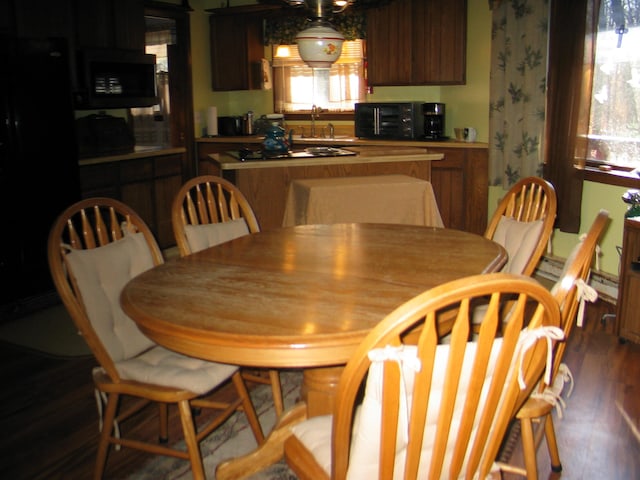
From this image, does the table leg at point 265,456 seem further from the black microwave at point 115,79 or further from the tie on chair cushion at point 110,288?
the black microwave at point 115,79

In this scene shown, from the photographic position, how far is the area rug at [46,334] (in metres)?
3.30

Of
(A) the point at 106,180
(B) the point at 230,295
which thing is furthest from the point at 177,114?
(B) the point at 230,295

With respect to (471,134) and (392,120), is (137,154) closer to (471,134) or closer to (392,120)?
(392,120)

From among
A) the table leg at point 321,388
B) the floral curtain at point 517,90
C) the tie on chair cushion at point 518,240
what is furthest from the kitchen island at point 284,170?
the table leg at point 321,388

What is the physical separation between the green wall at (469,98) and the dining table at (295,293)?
1.94m

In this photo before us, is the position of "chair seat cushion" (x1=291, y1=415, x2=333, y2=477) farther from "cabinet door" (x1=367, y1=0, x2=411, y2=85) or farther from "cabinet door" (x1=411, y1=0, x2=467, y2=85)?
"cabinet door" (x1=367, y1=0, x2=411, y2=85)

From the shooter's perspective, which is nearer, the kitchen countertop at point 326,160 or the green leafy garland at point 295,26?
the kitchen countertop at point 326,160

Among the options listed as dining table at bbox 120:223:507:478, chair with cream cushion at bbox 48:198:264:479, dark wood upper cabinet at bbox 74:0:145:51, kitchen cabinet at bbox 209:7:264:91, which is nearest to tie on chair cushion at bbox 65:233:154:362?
chair with cream cushion at bbox 48:198:264:479

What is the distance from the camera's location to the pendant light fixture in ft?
9.40

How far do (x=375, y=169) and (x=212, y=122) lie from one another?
241cm

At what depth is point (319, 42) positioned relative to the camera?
2900mm

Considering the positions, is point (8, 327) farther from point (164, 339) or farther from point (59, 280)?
point (164, 339)

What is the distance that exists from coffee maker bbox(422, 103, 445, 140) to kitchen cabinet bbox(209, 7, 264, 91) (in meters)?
1.74

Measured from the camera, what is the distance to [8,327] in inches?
143
